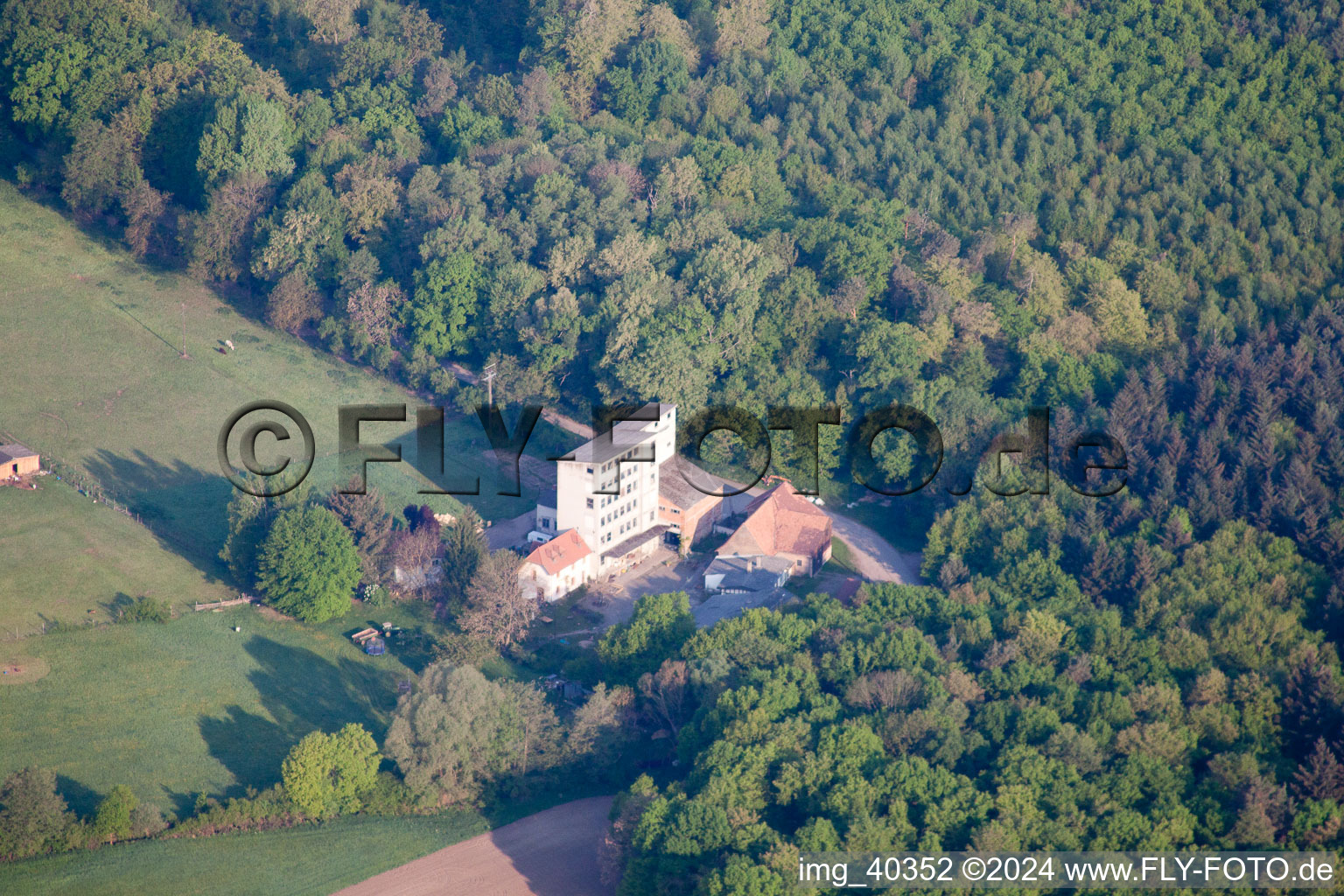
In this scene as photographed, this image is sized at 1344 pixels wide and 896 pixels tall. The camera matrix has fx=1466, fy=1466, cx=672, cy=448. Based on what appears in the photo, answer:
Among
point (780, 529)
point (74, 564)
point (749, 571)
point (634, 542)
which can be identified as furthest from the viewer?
point (780, 529)

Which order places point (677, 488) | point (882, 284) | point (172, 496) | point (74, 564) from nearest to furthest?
1. point (74, 564)
2. point (172, 496)
3. point (677, 488)
4. point (882, 284)

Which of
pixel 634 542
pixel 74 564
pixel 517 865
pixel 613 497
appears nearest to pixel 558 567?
pixel 613 497

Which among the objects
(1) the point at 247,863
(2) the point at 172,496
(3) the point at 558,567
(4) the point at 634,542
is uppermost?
(2) the point at 172,496

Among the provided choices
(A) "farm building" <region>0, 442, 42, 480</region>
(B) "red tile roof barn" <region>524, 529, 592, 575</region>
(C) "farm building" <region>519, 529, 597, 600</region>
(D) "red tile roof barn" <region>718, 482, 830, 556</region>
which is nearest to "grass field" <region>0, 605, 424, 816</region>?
(C) "farm building" <region>519, 529, 597, 600</region>

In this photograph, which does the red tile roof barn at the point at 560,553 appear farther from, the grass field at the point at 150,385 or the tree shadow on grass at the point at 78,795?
the tree shadow on grass at the point at 78,795

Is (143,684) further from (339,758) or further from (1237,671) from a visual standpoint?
(1237,671)

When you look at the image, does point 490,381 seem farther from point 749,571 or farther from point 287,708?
point 287,708
